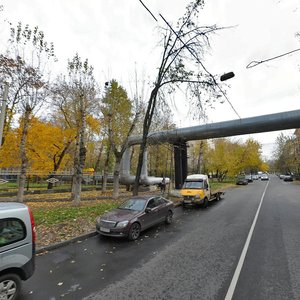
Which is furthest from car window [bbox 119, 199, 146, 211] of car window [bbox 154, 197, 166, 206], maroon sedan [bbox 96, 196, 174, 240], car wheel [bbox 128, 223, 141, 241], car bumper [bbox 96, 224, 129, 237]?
car bumper [bbox 96, 224, 129, 237]

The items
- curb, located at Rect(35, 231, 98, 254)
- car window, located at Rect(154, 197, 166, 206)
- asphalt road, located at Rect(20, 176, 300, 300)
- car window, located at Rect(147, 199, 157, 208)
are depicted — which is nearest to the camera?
asphalt road, located at Rect(20, 176, 300, 300)

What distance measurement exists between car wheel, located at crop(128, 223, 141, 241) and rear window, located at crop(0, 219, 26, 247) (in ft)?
13.6

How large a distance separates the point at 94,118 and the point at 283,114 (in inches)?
627

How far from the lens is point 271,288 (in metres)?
4.33

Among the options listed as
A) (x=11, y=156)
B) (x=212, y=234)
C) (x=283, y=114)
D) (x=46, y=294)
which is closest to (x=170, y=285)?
(x=46, y=294)

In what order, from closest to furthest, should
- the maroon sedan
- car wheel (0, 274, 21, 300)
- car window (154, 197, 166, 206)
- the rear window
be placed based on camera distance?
car wheel (0, 274, 21, 300)
the rear window
the maroon sedan
car window (154, 197, 166, 206)

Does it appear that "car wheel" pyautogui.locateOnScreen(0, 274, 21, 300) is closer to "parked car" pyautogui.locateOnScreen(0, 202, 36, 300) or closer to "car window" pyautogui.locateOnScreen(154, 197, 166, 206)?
"parked car" pyautogui.locateOnScreen(0, 202, 36, 300)

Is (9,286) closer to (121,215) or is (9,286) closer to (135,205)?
(121,215)

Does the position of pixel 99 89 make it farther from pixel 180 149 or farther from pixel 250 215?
pixel 250 215

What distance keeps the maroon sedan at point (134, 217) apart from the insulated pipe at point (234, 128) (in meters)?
7.92

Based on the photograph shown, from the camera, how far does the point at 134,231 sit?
7816 millimetres

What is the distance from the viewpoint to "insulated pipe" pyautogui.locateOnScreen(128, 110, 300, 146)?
1399 centimetres

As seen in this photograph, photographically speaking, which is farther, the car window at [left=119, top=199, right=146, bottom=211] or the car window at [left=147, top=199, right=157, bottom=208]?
the car window at [left=147, top=199, right=157, bottom=208]

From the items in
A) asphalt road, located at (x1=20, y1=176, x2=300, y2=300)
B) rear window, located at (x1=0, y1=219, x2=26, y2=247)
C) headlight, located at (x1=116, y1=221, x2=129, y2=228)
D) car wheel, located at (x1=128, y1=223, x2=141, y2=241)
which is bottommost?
asphalt road, located at (x1=20, y1=176, x2=300, y2=300)
